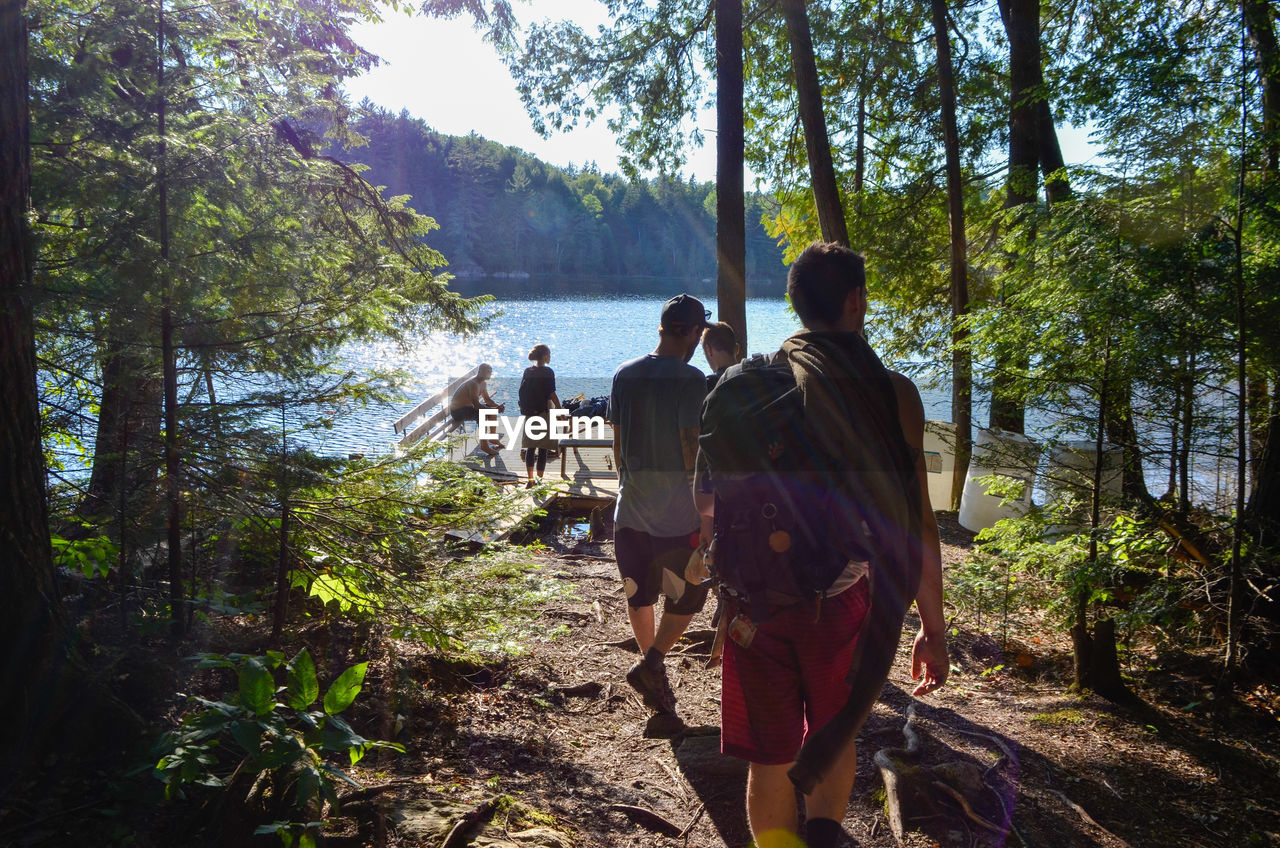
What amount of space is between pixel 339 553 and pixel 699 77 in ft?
27.3

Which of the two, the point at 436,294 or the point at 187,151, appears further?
the point at 436,294

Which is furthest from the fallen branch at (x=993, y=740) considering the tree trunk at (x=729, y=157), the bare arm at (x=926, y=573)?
the tree trunk at (x=729, y=157)

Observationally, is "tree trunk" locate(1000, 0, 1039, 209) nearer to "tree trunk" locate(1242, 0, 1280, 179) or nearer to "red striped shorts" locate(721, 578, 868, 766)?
"tree trunk" locate(1242, 0, 1280, 179)

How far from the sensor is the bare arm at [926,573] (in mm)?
2055

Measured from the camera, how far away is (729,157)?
7.16m

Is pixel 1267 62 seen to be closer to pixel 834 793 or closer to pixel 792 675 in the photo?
pixel 792 675

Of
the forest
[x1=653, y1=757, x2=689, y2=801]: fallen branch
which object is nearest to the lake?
the forest

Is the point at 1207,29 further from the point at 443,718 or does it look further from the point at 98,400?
the point at 98,400

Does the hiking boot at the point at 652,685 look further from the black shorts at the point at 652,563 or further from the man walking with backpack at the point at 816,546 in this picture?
the man walking with backpack at the point at 816,546

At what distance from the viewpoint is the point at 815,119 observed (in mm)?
7504

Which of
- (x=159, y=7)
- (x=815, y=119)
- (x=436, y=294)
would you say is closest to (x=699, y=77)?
(x=815, y=119)

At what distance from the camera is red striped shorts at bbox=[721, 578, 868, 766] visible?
6.98 feet

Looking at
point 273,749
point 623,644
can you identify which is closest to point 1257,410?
point 623,644

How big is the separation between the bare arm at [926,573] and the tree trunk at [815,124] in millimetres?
5707
